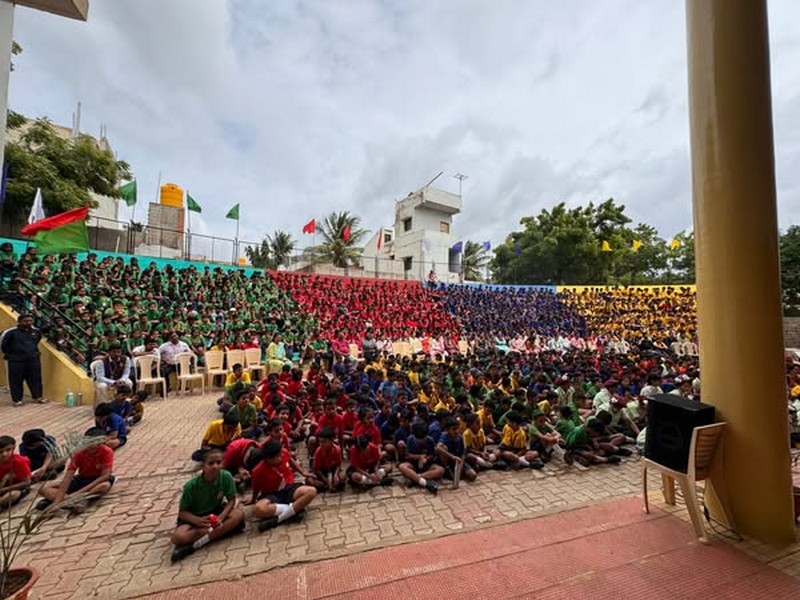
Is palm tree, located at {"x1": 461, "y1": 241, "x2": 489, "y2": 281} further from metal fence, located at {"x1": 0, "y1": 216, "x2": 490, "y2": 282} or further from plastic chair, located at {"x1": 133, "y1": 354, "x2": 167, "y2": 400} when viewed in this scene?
plastic chair, located at {"x1": 133, "y1": 354, "x2": 167, "y2": 400}

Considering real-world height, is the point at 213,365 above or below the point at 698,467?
above

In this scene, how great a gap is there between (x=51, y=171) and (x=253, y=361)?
12.3 m

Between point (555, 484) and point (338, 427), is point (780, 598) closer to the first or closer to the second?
point (555, 484)

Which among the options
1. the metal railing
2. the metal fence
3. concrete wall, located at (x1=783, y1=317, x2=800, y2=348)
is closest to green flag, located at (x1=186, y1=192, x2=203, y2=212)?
the metal fence

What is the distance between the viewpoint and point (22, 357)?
309 inches

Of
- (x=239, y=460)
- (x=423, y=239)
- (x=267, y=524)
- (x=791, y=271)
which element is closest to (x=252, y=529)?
(x=267, y=524)

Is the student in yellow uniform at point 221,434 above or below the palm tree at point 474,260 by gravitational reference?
below

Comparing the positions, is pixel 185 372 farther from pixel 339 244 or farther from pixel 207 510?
pixel 339 244

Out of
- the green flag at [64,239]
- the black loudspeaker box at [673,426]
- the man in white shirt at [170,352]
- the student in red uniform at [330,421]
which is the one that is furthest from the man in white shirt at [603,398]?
the green flag at [64,239]

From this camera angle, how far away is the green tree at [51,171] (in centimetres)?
1410

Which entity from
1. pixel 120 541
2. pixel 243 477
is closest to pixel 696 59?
pixel 243 477

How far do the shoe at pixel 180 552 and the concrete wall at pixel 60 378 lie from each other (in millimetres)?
6615

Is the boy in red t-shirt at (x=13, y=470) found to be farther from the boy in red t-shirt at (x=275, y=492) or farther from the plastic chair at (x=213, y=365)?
the plastic chair at (x=213, y=365)

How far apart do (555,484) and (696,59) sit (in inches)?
198
